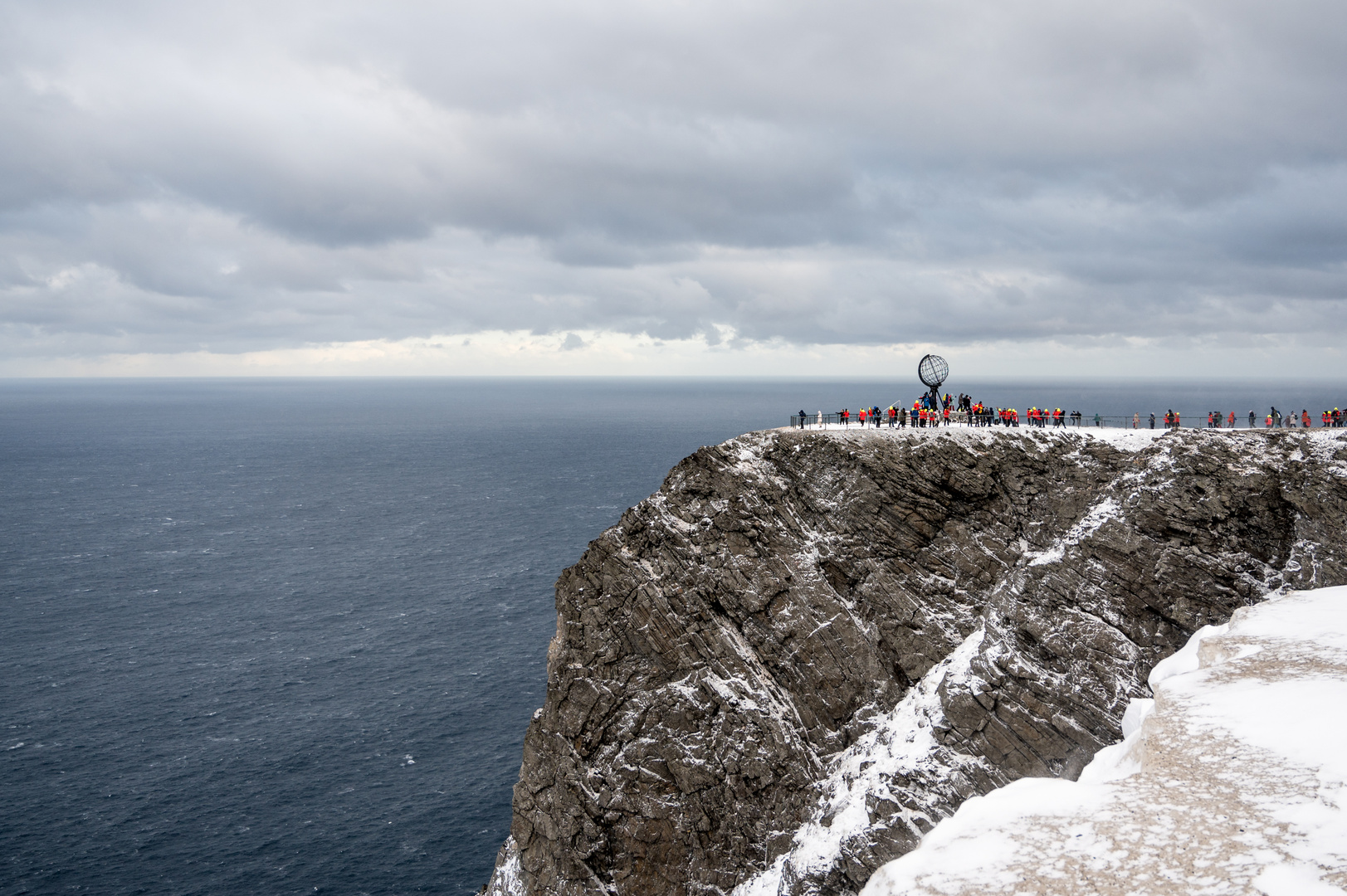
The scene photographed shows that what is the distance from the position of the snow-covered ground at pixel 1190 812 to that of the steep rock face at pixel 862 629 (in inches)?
519

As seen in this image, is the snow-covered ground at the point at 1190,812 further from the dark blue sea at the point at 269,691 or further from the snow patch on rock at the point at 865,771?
the dark blue sea at the point at 269,691

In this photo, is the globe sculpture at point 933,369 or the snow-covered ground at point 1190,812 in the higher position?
the globe sculpture at point 933,369

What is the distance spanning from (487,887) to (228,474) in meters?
157

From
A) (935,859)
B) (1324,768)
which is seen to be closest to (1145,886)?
(935,859)

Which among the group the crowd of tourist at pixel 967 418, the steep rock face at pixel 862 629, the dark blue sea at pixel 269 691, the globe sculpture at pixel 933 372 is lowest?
the dark blue sea at pixel 269 691

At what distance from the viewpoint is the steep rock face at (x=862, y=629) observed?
37.3 m

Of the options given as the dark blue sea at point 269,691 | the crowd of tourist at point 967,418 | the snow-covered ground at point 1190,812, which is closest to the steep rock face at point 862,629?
the crowd of tourist at point 967,418

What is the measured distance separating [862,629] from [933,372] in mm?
21498

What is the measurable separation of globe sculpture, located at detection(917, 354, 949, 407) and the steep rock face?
845 centimetres

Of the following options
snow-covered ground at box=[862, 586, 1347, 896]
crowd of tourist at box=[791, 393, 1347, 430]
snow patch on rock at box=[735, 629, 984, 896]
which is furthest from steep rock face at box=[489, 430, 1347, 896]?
snow-covered ground at box=[862, 586, 1347, 896]

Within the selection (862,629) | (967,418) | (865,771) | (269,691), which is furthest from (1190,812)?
(269,691)

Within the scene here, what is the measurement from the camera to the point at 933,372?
55625 millimetres

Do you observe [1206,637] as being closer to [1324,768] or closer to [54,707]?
[1324,768]

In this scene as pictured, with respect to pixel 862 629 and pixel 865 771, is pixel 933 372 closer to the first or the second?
pixel 862 629
